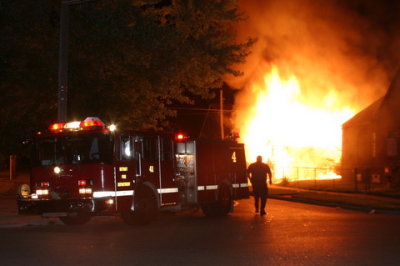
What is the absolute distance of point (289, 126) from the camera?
42.9 m

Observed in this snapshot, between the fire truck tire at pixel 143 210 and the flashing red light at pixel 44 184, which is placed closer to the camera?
the flashing red light at pixel 44 184

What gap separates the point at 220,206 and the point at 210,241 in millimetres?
6356

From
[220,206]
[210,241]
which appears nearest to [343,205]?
[220,206]

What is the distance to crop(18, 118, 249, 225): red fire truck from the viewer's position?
14.7m

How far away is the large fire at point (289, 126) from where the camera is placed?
42875 millimetres

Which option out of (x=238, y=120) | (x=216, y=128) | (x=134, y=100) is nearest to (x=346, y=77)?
(x=238, y=120)

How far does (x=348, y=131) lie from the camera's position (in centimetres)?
4144

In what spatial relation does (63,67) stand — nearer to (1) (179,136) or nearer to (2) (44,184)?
(2) (44,184)

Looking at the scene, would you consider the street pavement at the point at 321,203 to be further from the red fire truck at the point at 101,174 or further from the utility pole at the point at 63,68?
the utility pole at the point at 63,68

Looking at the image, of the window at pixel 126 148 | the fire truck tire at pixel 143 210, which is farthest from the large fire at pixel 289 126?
the window at pixel 126 148

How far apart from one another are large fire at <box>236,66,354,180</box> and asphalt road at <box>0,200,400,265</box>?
2522cm

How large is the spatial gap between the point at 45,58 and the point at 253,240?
9.83 m

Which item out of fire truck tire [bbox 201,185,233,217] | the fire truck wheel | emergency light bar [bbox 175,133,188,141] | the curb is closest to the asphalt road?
the fire truck wheel

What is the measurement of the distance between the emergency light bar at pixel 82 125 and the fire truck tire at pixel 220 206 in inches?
195
